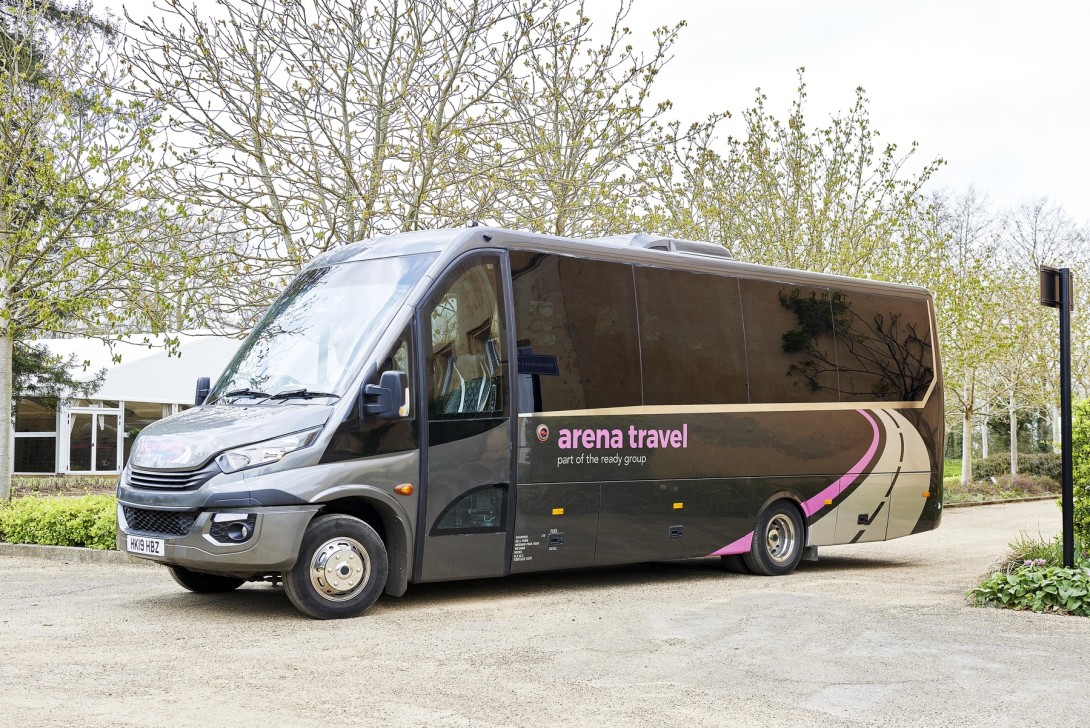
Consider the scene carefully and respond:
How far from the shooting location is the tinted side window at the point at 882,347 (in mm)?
13297

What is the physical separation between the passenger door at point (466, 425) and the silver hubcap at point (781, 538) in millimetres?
3803

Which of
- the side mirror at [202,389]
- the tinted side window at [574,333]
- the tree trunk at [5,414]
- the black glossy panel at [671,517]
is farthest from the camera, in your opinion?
the tree trunk at [5,414]

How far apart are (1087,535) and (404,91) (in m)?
9.67

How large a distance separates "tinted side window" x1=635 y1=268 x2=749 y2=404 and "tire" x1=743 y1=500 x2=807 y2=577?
1.35 meters

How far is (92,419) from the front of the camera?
33375 mm

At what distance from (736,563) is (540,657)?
5.71 m

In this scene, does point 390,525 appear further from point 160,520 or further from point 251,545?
point 160,520

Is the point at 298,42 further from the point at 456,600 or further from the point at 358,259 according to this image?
the point at 456,600

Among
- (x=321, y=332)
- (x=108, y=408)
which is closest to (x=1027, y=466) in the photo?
(x=108, y=408)

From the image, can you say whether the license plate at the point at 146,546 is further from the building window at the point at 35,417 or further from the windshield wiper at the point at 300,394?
the building window at the point at 35,417

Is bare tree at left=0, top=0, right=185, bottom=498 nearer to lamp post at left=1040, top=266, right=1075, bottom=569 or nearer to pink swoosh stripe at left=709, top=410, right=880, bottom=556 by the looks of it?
pink swoosh stripe at left=709, top=410, right=880, bottom=556

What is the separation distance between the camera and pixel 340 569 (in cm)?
873

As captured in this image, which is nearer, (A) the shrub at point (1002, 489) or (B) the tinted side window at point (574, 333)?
(B) the tinted side window at point (574, 333)

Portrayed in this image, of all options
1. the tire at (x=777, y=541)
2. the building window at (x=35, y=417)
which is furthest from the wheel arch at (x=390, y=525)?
the building window at (x=35, y=417)
